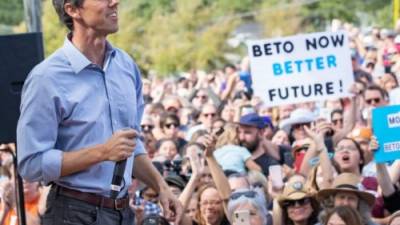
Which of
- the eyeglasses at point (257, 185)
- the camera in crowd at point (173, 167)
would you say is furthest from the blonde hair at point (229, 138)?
the eyeglasses at point (257, 185)

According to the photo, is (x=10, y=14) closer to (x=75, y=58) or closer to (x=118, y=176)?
(x=75, y=58)

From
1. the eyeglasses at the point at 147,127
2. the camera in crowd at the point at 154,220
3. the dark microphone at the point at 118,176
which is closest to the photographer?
the dark microphone at the point at 118,176

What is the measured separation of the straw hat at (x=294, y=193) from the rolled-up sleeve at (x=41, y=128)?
4.76 metres

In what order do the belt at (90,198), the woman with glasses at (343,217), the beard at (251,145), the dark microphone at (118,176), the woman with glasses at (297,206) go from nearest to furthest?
1. the dark microphone at (118,176)
2. the belt at (90,198)
3. the woman with glasses at (343,217)
4. the woman with glasses at (297,206)
5. the beard at (251,145)

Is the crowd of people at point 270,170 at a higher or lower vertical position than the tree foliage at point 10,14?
lower

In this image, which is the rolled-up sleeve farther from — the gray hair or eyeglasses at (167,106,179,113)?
eyeglasses at (167,106,179,113)

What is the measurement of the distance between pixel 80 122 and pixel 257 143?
753cm

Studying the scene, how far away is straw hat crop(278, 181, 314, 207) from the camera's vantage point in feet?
34.5

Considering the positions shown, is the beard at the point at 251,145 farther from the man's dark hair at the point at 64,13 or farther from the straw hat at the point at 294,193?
the man's dark hair at the point at 64,13

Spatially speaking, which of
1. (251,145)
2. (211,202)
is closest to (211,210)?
(211,202)

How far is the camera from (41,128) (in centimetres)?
588

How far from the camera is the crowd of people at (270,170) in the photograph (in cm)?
1031

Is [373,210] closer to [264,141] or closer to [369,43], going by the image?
[264,141]

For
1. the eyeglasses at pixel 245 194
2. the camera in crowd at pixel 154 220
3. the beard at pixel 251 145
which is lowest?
the camera in crowd at pixel 154 220
